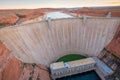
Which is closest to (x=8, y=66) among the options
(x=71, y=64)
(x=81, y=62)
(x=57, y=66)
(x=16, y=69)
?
(x=16, y=69)

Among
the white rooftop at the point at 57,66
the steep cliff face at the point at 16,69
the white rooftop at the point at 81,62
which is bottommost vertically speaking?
the white rooftop at the point at 81,62

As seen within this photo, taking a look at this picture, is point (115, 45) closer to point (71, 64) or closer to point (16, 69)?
point (71, 64)

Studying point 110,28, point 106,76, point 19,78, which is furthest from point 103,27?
point 19,78

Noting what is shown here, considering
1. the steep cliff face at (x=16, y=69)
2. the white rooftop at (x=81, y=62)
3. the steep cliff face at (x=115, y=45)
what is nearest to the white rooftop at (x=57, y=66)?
the steep cliff face at (x=16, y=69)

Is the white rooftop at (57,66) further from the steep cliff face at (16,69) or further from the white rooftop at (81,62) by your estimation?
the white rooftop at (81,62)

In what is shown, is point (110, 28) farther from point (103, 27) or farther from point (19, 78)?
point (19, 78)

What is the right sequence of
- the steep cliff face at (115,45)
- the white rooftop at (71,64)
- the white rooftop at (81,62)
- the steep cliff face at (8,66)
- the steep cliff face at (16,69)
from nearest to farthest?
1. the steep cliff face at (8,66)
2. the steep cliff face at (16,69)
3. the white rooftop at (71,64)
4. the steep cliff face at (115,45)
5. the white rooftop at (81,62)

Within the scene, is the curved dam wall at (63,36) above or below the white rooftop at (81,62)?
above

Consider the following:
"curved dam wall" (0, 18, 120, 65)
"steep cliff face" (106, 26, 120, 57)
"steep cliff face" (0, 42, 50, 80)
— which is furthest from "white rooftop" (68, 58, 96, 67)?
"steep cliff face" (0, 42, 50, 80)
